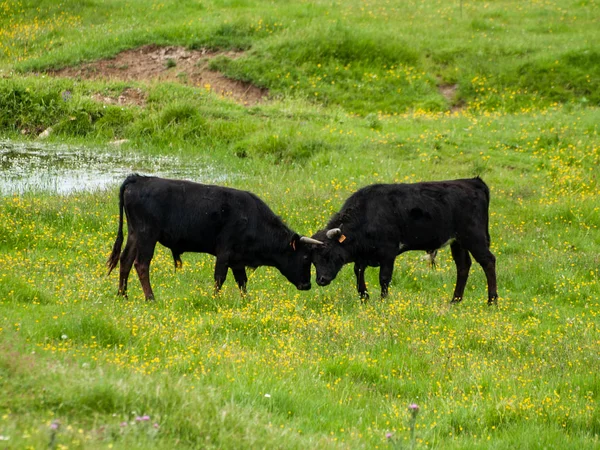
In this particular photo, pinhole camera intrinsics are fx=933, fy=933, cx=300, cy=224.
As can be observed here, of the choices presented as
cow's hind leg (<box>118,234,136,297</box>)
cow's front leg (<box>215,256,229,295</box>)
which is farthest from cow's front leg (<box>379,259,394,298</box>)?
cow's hind leg (<box>118,234,136,297</box>)

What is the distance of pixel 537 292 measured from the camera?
581 inches

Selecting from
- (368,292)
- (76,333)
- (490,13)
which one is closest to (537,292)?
(368,292)

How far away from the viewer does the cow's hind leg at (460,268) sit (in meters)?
14.3

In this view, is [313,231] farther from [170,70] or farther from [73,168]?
[170,70]

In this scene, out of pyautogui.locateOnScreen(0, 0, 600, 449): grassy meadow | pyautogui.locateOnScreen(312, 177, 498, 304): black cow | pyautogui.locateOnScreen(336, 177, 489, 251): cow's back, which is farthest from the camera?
pyautogui.locateOnScreen(336, 177, 489, 251): cow's back

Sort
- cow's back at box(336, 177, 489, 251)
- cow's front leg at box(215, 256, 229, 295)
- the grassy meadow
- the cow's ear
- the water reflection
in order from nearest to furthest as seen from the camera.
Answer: the grassy meadow < cow's front leg at box(215, 256, 229, 295) < the cow's ear < cow's back at box(336, 177, 489, 251) < the water reflection

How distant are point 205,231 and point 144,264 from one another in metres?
1.04

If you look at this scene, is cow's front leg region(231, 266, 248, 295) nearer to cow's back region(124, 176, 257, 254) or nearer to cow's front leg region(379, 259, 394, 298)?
cow's back region(124, 176, 257, 254)

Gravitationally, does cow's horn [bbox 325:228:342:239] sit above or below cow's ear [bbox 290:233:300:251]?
above

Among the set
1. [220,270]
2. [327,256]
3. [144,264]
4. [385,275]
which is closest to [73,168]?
[220,270]

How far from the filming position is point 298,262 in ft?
45.9

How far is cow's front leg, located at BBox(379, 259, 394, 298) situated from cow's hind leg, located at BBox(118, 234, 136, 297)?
369cm

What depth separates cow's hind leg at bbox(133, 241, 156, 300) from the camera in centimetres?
1271

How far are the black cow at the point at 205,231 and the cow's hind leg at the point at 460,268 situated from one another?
2.31 metres
